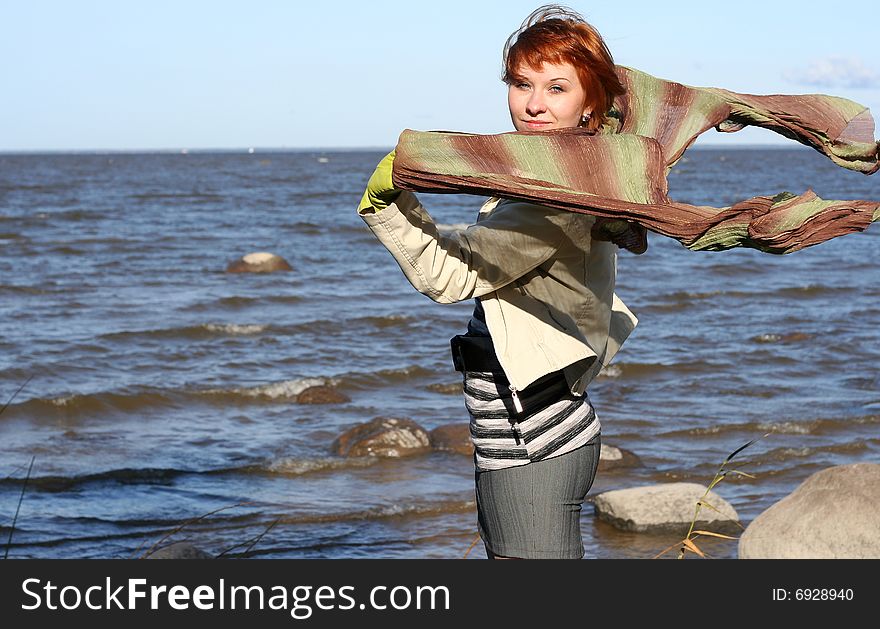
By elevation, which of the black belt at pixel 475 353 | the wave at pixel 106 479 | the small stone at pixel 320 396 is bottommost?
the wave at pixel 106 479

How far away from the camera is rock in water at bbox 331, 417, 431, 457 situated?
7.94m

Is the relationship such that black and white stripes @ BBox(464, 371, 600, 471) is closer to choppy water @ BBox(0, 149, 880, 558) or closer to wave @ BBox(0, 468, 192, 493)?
choppy water @ BBox(0, 149, 880, 558)

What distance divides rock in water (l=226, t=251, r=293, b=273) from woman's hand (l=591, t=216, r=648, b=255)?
16.2 meters

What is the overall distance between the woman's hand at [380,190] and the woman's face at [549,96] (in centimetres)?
45

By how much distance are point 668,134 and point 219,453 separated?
6524 millimetres

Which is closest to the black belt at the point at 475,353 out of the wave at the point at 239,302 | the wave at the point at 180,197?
the wave at the point at 239,302

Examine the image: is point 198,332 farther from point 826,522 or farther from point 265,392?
point 826,522

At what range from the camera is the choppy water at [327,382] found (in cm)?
666

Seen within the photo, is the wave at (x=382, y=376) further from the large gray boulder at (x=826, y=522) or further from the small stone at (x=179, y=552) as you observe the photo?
the large gray boulder at (x=826, y=522)

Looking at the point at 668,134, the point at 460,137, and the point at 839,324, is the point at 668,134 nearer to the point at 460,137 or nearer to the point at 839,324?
the point at 460,137

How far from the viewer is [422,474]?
751cm

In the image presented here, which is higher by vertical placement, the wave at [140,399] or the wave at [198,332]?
the wave at [198,332]

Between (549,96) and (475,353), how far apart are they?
58 centimetres

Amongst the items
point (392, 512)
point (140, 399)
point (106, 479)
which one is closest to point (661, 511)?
point (392, 512)
